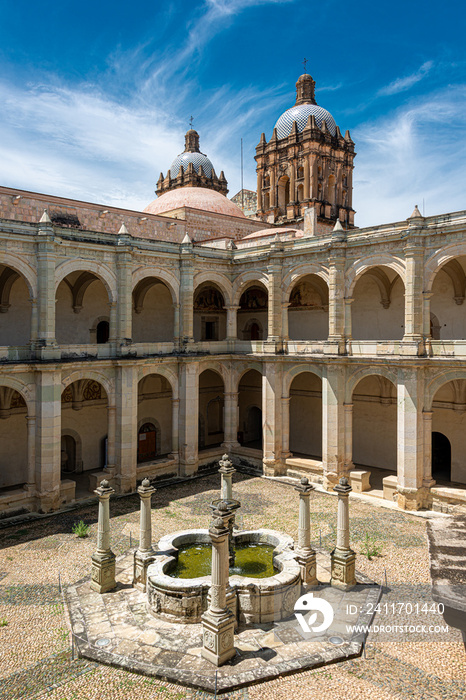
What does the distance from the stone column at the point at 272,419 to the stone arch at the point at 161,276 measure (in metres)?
5.44

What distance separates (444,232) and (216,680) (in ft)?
52.4

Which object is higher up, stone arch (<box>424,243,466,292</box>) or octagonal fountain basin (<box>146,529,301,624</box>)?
stone arch (<box>424,243,466,292</box>)

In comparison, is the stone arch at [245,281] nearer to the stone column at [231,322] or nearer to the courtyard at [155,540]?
the stone column at [231,322]

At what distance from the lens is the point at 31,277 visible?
18.8 metres

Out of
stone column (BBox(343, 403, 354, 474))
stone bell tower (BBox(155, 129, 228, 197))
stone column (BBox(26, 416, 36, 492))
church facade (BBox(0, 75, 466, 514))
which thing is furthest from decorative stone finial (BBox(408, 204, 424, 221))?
stone bell tower (BBox(155, 129, 228, 197))

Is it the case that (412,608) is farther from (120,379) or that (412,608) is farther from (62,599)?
(120,379)

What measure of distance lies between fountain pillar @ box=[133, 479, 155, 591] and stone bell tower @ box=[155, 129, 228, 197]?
29.3 meters

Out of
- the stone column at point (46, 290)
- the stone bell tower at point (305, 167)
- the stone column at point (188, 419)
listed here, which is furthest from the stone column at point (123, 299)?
the stone bell tower at point (305, 167)

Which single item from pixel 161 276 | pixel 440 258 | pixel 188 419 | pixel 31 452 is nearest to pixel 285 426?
pixel 188 419

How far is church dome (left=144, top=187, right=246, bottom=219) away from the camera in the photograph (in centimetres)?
3009

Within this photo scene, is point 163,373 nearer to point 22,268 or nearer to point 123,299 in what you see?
point 123,299

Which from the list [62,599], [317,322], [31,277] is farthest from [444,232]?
[62,599]

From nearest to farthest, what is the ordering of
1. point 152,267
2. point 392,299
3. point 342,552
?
point 342,552, point 152,267, point 392,299

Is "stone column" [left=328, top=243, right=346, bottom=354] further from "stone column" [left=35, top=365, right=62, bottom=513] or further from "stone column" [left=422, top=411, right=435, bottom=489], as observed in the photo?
"stone column" [left=35, top=365, right=62, bottom=513]
